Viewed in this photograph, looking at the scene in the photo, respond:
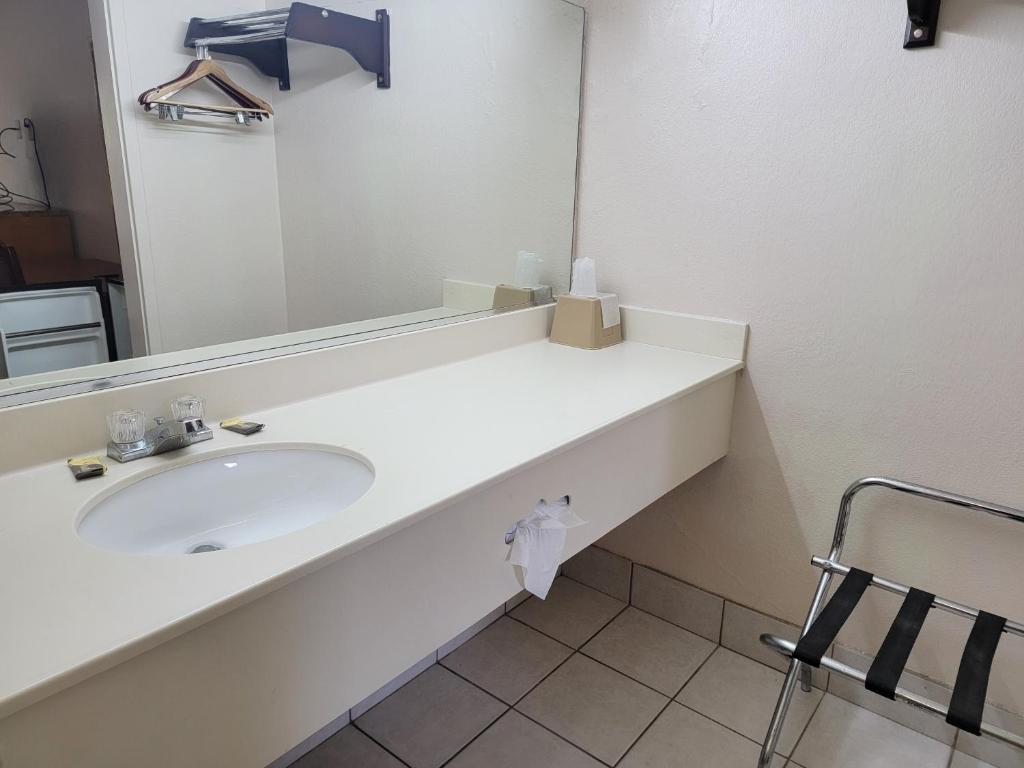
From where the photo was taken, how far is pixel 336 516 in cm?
87

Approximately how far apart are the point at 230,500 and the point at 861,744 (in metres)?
1.43

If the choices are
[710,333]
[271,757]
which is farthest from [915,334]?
[271,757]

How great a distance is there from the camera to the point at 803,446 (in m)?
1.65

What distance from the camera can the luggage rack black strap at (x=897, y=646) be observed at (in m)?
1.13

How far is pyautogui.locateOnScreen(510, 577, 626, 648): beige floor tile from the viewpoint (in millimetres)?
1959

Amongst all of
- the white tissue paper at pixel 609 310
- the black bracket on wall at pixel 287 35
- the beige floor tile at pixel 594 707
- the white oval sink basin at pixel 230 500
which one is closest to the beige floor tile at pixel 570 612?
the beige floor tile at pixel 594 707

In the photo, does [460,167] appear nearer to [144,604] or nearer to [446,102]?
[446,102]

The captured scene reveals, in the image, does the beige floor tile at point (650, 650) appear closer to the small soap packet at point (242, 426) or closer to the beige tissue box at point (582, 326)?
the beige tissue box at point (582, 326)

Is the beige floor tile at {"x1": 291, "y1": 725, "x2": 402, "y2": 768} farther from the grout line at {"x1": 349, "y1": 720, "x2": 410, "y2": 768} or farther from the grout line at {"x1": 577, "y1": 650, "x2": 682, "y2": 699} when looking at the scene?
the grout line at {"x1": 577, "y1": 650, "x2": 682, "y2": 699}

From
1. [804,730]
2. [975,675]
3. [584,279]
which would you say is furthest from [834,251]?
[804,730]

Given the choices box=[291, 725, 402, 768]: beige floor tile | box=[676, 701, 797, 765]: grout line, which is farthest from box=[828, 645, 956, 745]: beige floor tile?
box=[291, 725, 402, 768]: beige floor tile

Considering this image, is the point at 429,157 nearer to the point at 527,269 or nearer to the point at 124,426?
the point at 527,269

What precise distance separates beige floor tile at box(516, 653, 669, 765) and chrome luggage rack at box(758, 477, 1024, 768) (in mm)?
375

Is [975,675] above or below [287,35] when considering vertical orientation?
below
